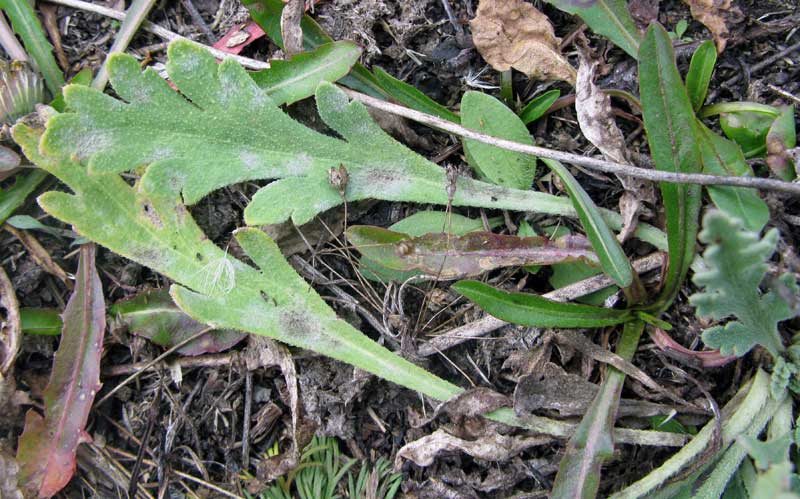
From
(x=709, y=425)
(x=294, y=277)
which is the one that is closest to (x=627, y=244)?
(x=709, y=425)

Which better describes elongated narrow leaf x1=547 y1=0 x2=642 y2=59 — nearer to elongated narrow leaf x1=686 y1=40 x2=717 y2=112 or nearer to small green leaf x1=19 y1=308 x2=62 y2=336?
elongated narrow leaf x1=686 y1=40 x2=717 y2=112

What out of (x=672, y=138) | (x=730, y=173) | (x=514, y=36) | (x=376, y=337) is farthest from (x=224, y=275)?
(x=730, y=173)

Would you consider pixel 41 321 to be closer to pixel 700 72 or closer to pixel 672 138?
pixel 672 138

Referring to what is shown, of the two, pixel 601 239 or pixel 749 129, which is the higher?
pixel 749 129

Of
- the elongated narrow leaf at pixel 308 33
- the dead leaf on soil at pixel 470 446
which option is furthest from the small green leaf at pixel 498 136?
the dead leaf on soil at pixel 470 446

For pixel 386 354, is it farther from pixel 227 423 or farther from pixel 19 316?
pixel 19 316

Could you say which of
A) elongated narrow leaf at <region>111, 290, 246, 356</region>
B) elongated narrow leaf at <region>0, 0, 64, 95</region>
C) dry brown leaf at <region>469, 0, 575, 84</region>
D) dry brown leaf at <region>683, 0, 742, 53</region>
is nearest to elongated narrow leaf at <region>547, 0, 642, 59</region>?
dry brown leaf at <region>469, 0, 575, 84</region>

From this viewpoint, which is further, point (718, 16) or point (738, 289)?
point (718, 16)
